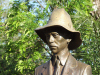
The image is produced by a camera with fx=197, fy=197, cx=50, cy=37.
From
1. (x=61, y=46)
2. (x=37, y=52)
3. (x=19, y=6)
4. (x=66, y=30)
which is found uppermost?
(x=19, y=6)

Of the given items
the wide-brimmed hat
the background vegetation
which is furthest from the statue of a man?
the background vegetation

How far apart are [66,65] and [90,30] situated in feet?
9.22

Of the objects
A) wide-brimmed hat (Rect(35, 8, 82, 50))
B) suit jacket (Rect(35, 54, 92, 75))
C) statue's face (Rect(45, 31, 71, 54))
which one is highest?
wide-brimmed hat (Rect(35, 8, 82, 50))

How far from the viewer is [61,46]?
10.3 feet

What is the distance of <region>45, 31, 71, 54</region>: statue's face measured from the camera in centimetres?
310

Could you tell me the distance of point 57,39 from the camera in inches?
123

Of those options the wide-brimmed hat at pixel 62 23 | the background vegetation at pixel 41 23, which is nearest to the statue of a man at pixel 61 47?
the wide-brimmed hat at pixel 62 23

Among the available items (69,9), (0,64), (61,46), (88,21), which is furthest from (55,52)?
(0,64)

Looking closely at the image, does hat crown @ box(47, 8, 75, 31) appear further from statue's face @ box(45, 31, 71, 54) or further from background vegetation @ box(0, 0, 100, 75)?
background vegetation @ box(0, 0, 100, 75)

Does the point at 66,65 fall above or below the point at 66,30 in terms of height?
below

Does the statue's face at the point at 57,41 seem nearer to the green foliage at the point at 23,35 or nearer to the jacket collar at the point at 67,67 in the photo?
the jacket collar at the point at 67,67

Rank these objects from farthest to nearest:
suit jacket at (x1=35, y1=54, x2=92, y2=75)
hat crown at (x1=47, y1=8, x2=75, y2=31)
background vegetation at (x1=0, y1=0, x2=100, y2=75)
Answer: background vegetation at (x1=0, y1=0, x2=100, y2=75) → hat crown at (x1=47, y1=8, x2=75, y2=31) → suit jacket at (x1=35, y1=54, x2=92, y2=75)

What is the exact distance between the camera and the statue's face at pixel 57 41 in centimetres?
310

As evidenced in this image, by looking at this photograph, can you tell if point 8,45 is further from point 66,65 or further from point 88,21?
point 66,65
